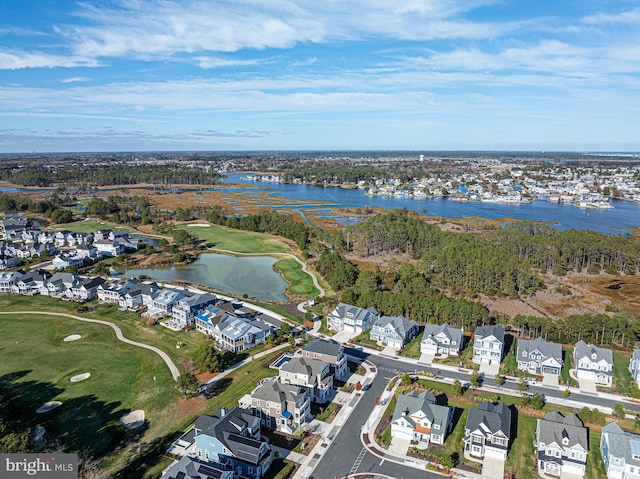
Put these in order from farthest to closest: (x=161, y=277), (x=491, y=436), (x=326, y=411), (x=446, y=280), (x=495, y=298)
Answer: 1. (x=161, y=277)
2. (x=446, y=280)
3. (x=495, y=298)
4. (x=326, y=411)
5. (x=491, y=436)

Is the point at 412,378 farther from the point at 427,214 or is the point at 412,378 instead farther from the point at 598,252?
the point at 427,214

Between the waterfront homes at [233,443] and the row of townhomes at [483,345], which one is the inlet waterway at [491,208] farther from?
the waterfront homes at [233,443]

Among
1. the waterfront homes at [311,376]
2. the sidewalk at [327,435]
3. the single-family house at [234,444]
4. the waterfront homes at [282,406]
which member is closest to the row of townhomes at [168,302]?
the waterfront homes at [311,376]

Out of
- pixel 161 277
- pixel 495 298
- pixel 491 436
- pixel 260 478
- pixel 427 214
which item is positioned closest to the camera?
pixel 260 478

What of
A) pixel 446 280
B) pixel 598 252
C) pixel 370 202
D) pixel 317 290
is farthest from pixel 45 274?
pixel 370 202

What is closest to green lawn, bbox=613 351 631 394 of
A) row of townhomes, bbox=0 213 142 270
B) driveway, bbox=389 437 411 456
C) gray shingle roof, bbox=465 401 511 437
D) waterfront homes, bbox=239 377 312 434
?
gray shingle roof, bbox=465 401 511 437

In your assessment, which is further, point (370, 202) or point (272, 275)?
point (370, 202)

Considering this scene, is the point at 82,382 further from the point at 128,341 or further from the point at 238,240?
the point at 238,240
